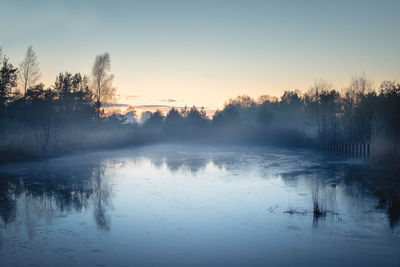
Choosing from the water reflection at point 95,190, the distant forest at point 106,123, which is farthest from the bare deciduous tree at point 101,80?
the water reflection at point 95,190

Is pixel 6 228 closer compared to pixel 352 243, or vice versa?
pixel 352 243

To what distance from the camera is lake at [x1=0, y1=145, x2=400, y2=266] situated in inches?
249

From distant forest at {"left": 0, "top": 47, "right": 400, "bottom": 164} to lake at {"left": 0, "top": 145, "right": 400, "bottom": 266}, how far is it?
847cm

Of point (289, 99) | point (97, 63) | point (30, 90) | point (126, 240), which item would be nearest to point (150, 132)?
point (97, 63)

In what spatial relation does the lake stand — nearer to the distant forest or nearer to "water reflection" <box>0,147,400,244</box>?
"water reflection" <box>0,147,400,244</box>

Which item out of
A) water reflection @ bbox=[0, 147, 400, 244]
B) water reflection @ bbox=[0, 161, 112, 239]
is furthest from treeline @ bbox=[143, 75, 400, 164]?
water reflection @ bbox=[0, 161, 112, 239]

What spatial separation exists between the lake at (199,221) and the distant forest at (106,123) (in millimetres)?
8474

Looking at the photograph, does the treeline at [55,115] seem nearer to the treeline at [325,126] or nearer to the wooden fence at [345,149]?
the treeline at [325,126]

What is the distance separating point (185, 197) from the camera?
12.2 meters

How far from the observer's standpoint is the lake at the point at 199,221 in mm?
6324

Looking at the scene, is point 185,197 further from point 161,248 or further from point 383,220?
point 383,220

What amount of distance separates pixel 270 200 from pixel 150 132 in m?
40.7

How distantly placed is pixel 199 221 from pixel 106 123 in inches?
1484

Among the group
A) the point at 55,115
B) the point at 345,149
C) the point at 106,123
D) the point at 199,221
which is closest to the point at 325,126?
the point at 345,149
